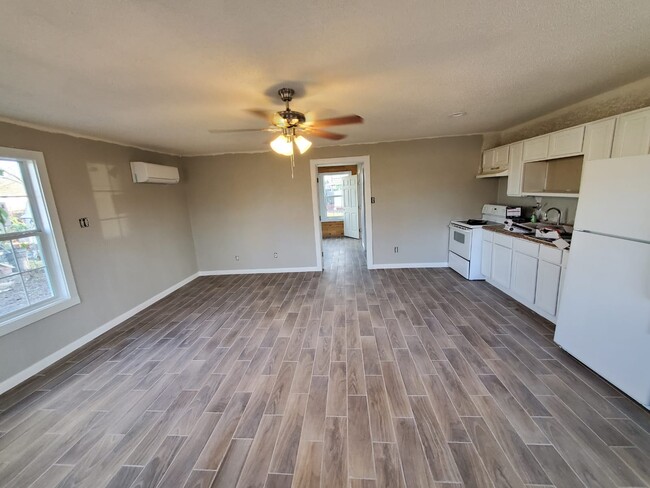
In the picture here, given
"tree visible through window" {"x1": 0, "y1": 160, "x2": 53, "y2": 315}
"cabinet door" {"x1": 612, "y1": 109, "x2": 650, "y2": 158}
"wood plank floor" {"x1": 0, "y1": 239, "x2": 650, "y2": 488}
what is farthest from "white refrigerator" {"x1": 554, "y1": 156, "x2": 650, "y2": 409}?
"tree visible through window" {"x1": 0, "y1": 160, "x2": 53, "y2": 315}

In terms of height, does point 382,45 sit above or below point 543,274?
above

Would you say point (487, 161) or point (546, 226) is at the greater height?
point (487, 161)

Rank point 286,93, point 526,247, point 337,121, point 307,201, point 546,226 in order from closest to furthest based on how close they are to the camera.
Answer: point 286,93 < point 337,121 < point 526,247 < point 546,226 < point 307,201

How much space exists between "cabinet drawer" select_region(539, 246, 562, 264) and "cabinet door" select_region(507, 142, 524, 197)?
1049 mm

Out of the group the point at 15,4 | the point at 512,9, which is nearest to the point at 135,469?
the point at 15,4

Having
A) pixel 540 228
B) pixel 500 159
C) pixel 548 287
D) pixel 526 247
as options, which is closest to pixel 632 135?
pixel 540 228

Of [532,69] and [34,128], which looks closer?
[532,69]

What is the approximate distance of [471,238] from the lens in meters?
3.98

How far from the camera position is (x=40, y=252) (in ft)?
8.49

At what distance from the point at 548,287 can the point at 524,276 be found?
0.35 meters

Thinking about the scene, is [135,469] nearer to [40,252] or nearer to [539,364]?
[40,252]

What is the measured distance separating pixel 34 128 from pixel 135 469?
321 cm

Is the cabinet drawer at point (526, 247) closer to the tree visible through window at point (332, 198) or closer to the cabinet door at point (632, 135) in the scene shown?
the cabinet door at point (632, 135)

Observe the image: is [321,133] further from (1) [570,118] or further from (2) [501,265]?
(2) [501,265]
